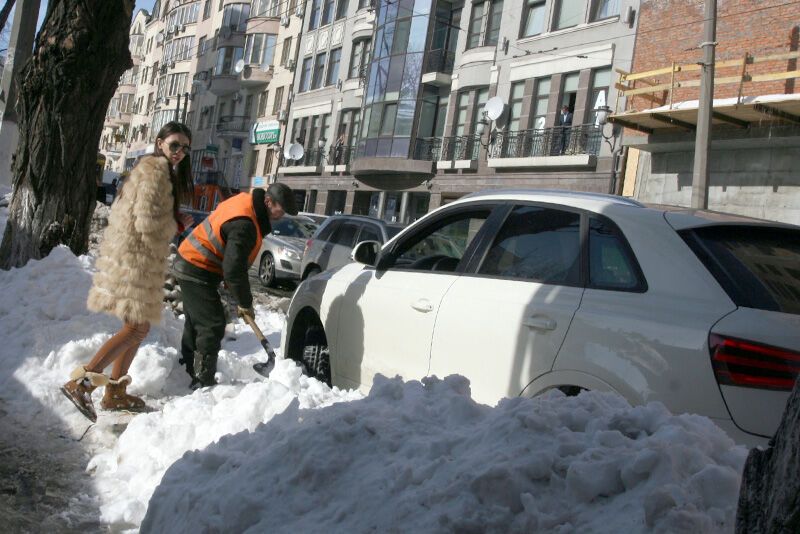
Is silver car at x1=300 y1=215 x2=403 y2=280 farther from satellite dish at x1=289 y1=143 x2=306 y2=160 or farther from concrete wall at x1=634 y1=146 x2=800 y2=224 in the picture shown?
satellite dish at x1=289 y1=143 x2=306 y2=160

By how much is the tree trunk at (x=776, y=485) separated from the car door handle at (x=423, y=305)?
2.81 m

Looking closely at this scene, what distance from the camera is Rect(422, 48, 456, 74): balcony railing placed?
33281 mm

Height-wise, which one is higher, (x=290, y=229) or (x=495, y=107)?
(x=495, y=107)

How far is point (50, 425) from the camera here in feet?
17.2

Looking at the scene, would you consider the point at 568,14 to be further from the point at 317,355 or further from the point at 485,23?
the point at 317,355

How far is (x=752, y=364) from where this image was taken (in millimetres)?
3139

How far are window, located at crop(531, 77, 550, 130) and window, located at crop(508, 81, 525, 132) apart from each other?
65cm

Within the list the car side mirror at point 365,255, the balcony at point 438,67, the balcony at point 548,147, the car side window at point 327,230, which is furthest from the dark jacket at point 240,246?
the balcony at point 438,67

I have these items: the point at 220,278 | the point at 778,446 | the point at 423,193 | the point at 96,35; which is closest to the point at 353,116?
the point at 423,193

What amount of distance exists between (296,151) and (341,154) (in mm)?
3460

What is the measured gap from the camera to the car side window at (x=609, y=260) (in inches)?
147

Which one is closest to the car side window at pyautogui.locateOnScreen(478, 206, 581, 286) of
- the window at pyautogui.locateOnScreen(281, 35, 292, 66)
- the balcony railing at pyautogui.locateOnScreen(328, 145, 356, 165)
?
the balcony railing at pyautogui.locateOnScreen(328, 145, 356, 165)

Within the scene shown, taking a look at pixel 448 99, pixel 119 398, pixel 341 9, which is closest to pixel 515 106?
pixel 448 99

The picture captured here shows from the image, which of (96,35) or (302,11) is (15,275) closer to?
(96,35)
